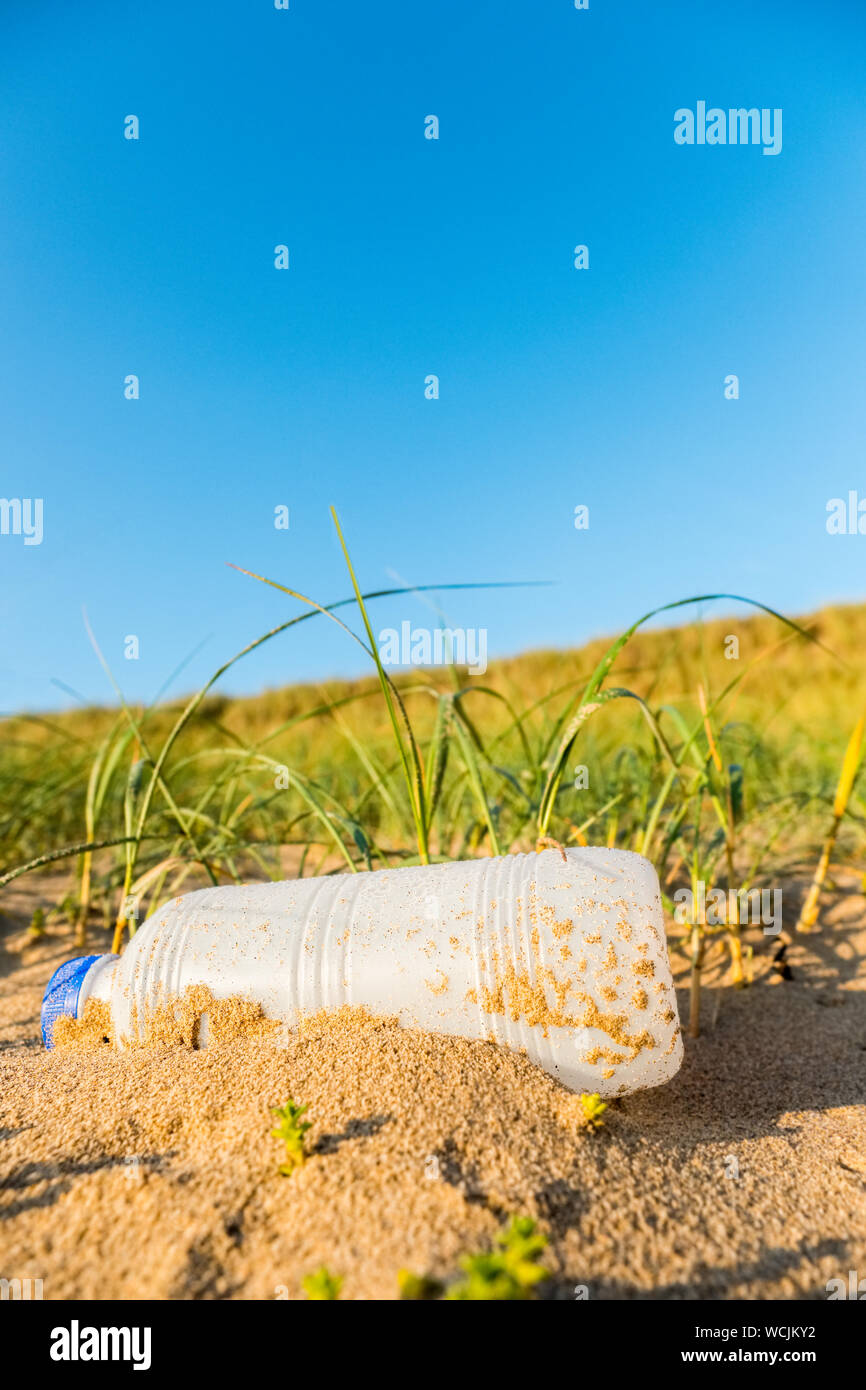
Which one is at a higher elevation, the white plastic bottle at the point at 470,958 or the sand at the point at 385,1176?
the white plastic bottle at the point at 470,958

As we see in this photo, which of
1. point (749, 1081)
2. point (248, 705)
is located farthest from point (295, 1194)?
point (248, 705)

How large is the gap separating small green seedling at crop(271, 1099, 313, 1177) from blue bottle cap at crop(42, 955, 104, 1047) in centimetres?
75

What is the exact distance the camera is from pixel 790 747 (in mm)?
5301

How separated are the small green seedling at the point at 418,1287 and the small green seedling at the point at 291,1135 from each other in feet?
0.74

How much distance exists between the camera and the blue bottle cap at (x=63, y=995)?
162 cm

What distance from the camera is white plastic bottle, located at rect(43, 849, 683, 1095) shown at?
1.35m

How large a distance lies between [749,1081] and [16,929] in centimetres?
232

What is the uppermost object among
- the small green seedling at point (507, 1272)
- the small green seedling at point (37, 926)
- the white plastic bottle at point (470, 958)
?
the white plastic bottle at point (470, 958)

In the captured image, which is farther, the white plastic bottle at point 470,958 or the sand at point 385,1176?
the white plastic bottle at point 470,958

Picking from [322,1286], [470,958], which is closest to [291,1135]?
[322,1286]

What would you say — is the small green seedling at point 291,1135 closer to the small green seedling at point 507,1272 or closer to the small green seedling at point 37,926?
the small green seedling at point 507,1272

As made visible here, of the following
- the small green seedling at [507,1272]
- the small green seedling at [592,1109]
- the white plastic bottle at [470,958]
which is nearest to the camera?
the small green seedling at [507,1272]

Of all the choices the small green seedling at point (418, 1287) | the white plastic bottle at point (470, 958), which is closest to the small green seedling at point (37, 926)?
the white plastic bottle at point (470, 958)

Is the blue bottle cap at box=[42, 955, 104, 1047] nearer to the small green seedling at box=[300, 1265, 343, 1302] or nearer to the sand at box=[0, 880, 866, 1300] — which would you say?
the sand at box=[0, 880, 866, 1300]
